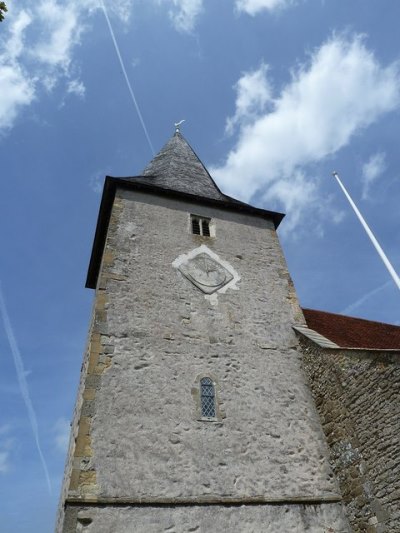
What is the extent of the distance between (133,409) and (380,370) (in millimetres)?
4012

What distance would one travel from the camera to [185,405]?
673 centimetres

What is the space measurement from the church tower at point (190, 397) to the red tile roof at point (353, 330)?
170cm

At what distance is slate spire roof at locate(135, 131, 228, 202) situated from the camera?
1195 cm

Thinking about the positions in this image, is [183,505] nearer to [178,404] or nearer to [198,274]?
[178,404]

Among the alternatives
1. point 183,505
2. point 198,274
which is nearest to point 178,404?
point 183,505

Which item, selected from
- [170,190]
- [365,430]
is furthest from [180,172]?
[365,430]

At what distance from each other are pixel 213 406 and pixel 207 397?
0.19 meters

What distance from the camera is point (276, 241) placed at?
36.6ft

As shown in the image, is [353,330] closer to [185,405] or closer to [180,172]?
[185,405]

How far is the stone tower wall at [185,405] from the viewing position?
18.5 feet

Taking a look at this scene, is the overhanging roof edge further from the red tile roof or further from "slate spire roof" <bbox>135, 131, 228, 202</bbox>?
the red tile roof

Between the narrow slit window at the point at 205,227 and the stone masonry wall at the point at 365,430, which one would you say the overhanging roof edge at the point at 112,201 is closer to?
the narrow slit window at the point at 205,227

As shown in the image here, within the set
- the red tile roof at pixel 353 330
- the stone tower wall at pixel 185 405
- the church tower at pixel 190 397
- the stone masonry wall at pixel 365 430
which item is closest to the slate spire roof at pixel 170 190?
the church tower at pixel 190 397

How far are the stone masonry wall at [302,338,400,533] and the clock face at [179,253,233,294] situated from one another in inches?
113
